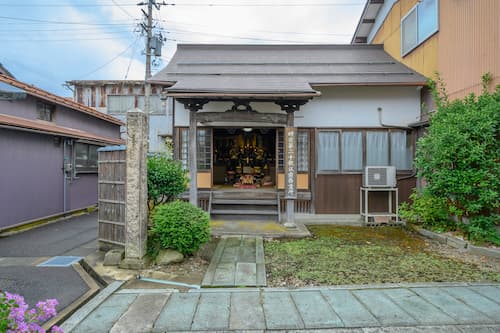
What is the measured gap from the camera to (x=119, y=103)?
52.2ft

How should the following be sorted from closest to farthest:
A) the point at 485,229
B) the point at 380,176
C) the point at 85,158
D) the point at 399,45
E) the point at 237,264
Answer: the point at 237,264 → the point at 485,229 → the point at 380,176 → the point at 399,45 → the point at 85,158

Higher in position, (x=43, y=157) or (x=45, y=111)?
(x=45, y=111)

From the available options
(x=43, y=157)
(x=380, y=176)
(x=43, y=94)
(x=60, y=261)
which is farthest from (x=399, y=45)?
(x=43, y=157)

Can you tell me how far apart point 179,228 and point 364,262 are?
3191mm

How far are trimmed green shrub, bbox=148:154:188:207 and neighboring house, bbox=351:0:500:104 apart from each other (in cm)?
665

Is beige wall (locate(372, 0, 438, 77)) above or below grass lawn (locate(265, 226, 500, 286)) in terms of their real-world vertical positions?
above

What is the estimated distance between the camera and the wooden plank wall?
188 inches

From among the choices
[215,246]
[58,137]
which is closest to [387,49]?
[215,246]

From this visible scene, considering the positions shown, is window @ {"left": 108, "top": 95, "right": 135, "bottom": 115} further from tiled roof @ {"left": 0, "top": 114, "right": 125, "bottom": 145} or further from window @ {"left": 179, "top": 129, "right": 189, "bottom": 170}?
window @ {"left": 179, "top": 129, "right": 189, "bottom": 170}

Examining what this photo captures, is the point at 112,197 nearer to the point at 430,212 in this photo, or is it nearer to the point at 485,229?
the point at 430,212

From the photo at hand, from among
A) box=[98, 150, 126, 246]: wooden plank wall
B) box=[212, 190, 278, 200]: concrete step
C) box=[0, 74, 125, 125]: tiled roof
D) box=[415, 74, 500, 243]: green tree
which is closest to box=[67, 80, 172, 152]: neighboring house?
box=[0, 74, 125, 125]: tiled roof

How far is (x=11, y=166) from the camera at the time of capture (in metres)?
6.86

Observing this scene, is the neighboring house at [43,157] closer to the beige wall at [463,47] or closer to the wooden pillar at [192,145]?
the wooden pillar at [192,145]

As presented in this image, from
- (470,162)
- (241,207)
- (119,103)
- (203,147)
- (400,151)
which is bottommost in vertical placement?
(241,207)
